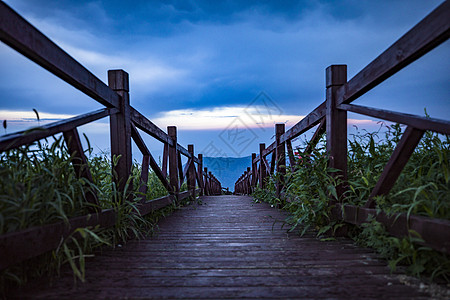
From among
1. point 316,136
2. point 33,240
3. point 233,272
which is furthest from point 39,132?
point 316,136

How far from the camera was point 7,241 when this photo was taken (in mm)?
1223

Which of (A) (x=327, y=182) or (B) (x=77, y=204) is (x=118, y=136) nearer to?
(B) (x=77, y=204)

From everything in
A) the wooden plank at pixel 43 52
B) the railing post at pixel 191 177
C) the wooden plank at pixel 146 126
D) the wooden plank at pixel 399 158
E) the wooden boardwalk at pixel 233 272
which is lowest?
the wooden boardwalk at pixel 233 272

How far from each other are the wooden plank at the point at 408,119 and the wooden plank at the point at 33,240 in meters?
2.05

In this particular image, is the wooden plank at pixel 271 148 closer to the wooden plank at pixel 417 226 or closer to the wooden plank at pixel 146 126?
the wooden plank at pixel 146 126

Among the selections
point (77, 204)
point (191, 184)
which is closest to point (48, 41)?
point (77, 204)

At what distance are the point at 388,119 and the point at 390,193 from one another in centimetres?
52

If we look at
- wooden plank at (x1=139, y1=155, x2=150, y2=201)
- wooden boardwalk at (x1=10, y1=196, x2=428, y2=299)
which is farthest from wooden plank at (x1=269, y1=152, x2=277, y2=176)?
wooden boardwalk at (x1=10, y1=196, x2=428, y2=299)

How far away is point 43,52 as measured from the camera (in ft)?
4.80

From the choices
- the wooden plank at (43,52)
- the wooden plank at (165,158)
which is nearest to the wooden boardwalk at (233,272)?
the wooden plank at (43,52)

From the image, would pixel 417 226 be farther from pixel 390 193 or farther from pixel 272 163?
pixel 272 163

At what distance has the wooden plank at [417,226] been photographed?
1.31 metres

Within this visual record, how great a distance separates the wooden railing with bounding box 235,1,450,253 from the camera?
1378 mm

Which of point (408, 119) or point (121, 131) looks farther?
point (121, 131)
